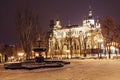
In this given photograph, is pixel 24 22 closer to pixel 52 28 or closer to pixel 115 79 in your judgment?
pixel 115 79

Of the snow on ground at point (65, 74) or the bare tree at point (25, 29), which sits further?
the bare tree at point (25, 29)

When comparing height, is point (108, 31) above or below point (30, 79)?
above

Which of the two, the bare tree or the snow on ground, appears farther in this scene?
the bare tree

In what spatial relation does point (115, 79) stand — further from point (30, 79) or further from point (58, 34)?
point (58, 34)

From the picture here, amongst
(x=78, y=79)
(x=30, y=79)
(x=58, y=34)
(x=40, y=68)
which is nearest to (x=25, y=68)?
(x=40, y=68)

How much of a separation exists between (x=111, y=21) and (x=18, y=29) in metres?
29.3

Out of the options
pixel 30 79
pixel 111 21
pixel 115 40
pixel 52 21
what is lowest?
pixel 30 79

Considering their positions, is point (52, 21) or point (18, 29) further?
point (52, 21)

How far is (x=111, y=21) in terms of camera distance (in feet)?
221

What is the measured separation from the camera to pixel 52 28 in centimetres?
15262

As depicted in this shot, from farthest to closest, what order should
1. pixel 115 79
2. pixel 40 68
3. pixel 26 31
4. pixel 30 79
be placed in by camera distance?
pixel 26 31 → pixel 40 68 → pixel 30 79 → pixel 115 79

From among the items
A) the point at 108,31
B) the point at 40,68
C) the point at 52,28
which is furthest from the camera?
the point at 52,28

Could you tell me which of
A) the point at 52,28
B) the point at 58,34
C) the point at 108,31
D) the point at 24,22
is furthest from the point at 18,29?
the point at 52,28

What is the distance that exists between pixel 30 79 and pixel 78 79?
3389 millimetres
